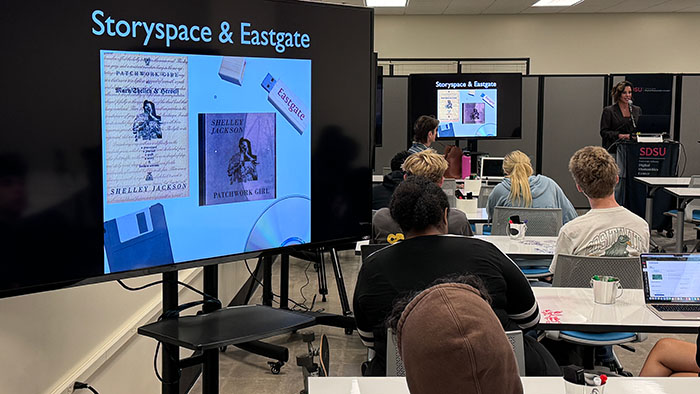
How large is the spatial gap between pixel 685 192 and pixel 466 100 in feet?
10.5

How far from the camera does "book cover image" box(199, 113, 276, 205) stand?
178 cm

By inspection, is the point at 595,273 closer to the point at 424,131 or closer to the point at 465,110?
the point at 424,131

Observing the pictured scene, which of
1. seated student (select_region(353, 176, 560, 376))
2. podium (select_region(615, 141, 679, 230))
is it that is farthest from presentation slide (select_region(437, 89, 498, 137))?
seated student (select_region(353, 176, 560, 376))

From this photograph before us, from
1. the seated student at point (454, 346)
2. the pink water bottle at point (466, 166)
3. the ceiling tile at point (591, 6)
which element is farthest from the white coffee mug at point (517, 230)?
the ceiling tile at point (591, 6)

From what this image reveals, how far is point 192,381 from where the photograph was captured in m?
3.87

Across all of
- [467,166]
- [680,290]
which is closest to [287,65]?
[680,290]

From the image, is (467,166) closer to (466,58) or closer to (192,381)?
(192,381)

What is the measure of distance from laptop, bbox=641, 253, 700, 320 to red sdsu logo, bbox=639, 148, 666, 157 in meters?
5.81

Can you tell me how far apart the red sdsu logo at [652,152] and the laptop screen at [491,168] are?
196 cm

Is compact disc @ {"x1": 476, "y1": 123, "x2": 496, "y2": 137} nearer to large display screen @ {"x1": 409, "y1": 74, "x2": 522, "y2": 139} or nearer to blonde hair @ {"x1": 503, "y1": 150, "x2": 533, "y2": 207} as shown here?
large display screen @ {"x1": 409, "y1": 74, "x2": 522, "y2": 139}

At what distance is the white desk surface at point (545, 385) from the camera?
186 centimetres

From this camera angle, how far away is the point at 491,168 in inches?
286

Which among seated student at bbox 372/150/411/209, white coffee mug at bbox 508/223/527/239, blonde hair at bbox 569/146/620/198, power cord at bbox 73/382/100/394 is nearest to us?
power cord at bbox 73/382/100/394

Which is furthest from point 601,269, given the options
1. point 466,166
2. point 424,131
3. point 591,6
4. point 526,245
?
point 591,6
